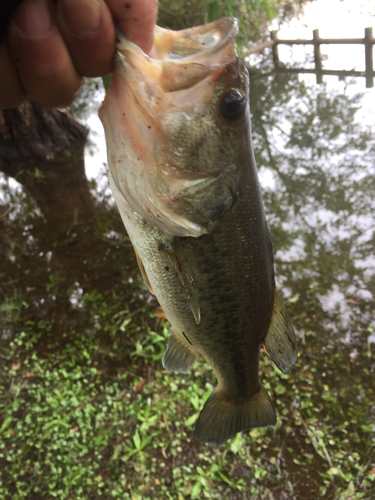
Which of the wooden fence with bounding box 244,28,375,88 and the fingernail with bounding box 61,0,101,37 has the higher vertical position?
the wooden fence with bounding box 244,28,375,88

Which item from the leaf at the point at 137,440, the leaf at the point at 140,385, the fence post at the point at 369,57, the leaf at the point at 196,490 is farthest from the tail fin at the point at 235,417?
the fence post at the point at 369,57

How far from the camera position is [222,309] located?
127 centimetres

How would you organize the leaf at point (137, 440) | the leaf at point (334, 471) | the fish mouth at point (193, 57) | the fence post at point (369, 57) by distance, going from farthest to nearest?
the fence post at point (369, 57) → the leaf at point (137, 440) → the leaf at point (334, 471) → the fish mouth at point (193, 57)

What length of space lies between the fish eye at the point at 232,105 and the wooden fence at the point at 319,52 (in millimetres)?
8847

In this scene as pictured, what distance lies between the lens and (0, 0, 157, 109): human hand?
804mm

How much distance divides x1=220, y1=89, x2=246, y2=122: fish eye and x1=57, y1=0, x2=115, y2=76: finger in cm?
36

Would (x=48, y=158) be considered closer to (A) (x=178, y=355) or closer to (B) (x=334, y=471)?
(A) (x=178, y=355)

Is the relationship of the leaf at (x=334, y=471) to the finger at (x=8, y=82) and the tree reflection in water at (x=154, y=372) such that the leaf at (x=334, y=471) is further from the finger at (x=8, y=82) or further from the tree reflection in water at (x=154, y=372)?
the finger at (x=8, y=82)

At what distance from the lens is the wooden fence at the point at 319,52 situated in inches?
335

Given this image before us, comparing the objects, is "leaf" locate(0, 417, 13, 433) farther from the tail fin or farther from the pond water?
the tail fin

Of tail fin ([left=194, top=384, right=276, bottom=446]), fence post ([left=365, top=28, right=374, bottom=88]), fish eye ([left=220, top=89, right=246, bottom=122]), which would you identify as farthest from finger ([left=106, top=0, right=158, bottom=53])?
fence post ([left=365, top=28, right=374, bottom=88])

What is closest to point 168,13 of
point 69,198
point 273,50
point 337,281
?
point 273,50

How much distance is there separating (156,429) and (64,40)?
2.83m

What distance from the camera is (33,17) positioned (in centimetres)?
80
